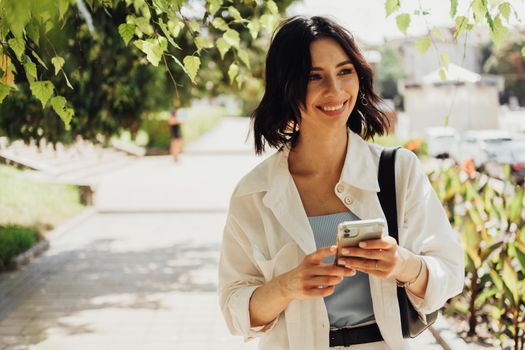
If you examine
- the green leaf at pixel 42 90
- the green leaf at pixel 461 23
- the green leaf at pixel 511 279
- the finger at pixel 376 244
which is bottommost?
the green leaf at pixel 511 279

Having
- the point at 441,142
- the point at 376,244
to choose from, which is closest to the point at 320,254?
the point at 376,244

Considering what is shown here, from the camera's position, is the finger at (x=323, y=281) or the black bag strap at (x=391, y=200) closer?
the finger at (x=323, y=281)

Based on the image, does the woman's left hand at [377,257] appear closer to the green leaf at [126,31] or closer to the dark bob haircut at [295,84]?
the dark bob haircut at [295,84]

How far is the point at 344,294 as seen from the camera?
6.48 ft

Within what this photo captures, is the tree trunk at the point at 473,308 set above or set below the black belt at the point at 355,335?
below

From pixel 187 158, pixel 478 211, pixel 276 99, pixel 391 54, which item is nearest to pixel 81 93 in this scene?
pixel 478 211

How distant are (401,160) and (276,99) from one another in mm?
501

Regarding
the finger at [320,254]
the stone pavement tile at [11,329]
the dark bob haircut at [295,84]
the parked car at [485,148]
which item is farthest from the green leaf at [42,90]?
the parked car at [485,148]

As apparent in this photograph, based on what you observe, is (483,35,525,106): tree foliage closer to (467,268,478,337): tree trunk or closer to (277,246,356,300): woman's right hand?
(467,268,478,337): tree trunk

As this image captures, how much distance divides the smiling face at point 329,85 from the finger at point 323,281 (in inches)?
22.4

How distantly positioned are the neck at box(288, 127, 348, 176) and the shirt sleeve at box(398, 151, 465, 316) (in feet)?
0.86

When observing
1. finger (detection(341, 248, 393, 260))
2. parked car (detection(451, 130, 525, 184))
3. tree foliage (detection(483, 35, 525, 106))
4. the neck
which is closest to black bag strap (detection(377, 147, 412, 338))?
the neck

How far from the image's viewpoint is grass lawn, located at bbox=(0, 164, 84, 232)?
33.5ft

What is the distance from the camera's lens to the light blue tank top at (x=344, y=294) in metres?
1.95
